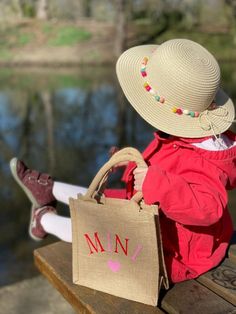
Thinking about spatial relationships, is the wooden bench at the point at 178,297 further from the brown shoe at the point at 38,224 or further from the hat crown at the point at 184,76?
the hat crown at the point at 184,76

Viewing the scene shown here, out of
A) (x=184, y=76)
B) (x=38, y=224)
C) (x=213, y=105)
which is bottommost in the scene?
(x=38, y=224)

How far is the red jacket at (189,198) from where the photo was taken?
4.94 ft

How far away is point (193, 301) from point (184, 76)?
31.1 inches

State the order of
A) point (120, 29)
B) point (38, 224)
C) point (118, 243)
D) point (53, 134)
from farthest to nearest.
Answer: point (120, 29) < point (53, 134) < point (38, 224) < point (118, 243)

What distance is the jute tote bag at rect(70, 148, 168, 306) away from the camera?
1.54 meters

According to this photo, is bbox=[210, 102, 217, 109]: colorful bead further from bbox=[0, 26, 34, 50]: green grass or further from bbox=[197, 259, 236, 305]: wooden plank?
bbox=[0, 26, 34, 50]: green grass

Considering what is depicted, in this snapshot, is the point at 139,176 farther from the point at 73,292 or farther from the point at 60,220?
the point at 60,220

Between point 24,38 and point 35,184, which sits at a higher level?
point 35,184

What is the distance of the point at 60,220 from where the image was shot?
2.23 metres

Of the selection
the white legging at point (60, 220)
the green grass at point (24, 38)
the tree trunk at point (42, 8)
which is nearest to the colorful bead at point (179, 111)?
the white legging at point (60, 220)

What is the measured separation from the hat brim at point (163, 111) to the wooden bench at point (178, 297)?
1.82 ft

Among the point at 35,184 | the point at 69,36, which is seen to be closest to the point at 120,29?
the point at 69,36

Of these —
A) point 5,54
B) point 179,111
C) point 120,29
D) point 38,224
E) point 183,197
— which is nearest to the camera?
point 183,197

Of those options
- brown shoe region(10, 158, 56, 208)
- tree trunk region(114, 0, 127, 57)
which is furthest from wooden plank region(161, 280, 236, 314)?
tree trunk region(114, 0, 127, 57)
